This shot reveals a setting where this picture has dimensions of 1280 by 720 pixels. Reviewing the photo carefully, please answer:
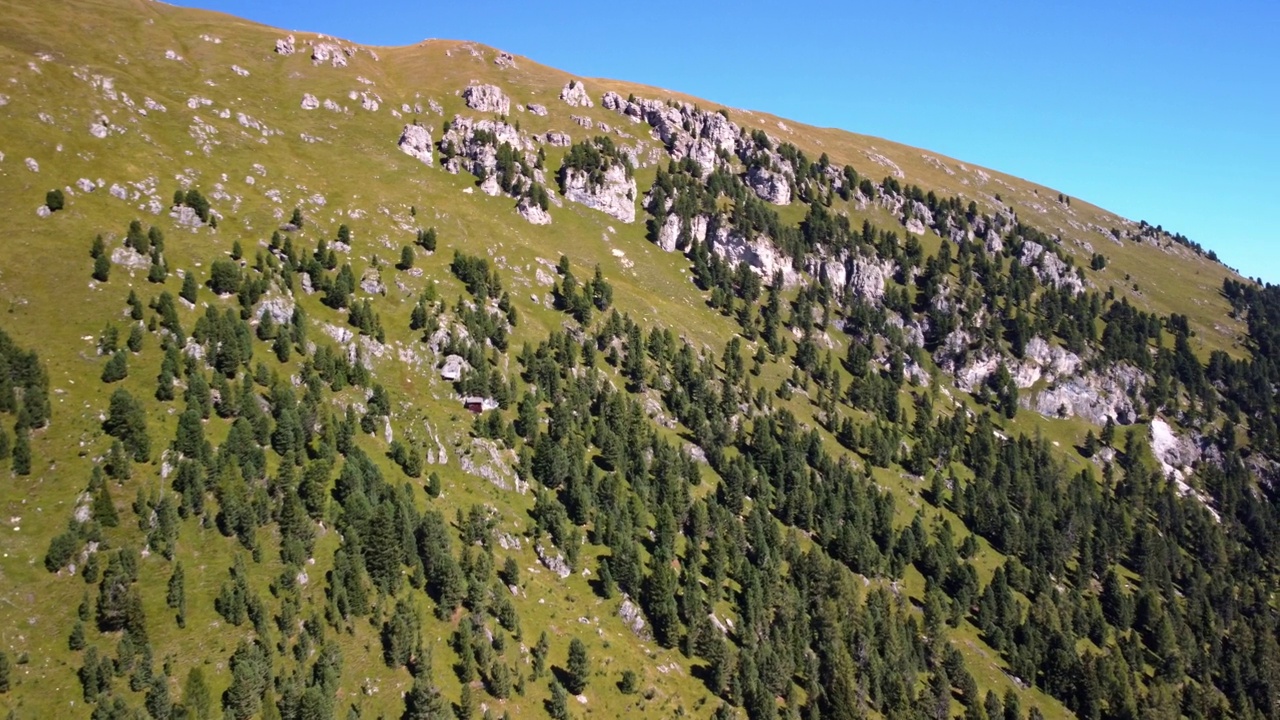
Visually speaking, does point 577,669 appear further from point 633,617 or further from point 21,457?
point 21,457

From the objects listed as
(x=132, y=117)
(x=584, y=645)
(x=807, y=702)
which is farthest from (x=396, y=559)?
(x=132, y=117)

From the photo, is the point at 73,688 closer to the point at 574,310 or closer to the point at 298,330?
the point at 298,330

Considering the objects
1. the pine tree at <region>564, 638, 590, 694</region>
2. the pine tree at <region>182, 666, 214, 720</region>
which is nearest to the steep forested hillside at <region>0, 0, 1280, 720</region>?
the pine tree at <region>182, 666, 214, 720</region>

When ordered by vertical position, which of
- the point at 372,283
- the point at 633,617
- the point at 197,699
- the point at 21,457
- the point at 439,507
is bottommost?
the point at 197,699

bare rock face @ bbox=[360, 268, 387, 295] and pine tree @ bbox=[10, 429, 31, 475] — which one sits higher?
bare rock face @ bbox=[360, 268, 387, 295]

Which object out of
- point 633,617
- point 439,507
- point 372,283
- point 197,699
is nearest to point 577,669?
point 633,617

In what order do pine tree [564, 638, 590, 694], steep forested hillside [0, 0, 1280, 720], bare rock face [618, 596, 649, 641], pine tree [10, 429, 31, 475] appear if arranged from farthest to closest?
bare rock face [618, 596, 649, 641] → pine tree [564, 638, 590, 694] → pine tree [10, 429, 31, 475] → steep forested hillside [0, 0, 1280, 720]

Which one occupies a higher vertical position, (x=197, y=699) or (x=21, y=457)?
(x=21, y=457)

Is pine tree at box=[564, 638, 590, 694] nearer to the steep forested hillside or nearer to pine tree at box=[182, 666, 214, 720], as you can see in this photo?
the steep forested hillside

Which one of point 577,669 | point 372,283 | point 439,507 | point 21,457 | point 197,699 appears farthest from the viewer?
point 372,283

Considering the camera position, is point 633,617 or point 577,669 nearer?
point 577,669

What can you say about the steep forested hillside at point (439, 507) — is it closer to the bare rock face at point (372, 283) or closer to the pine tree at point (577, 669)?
the bare rock face at point (372, 283)
